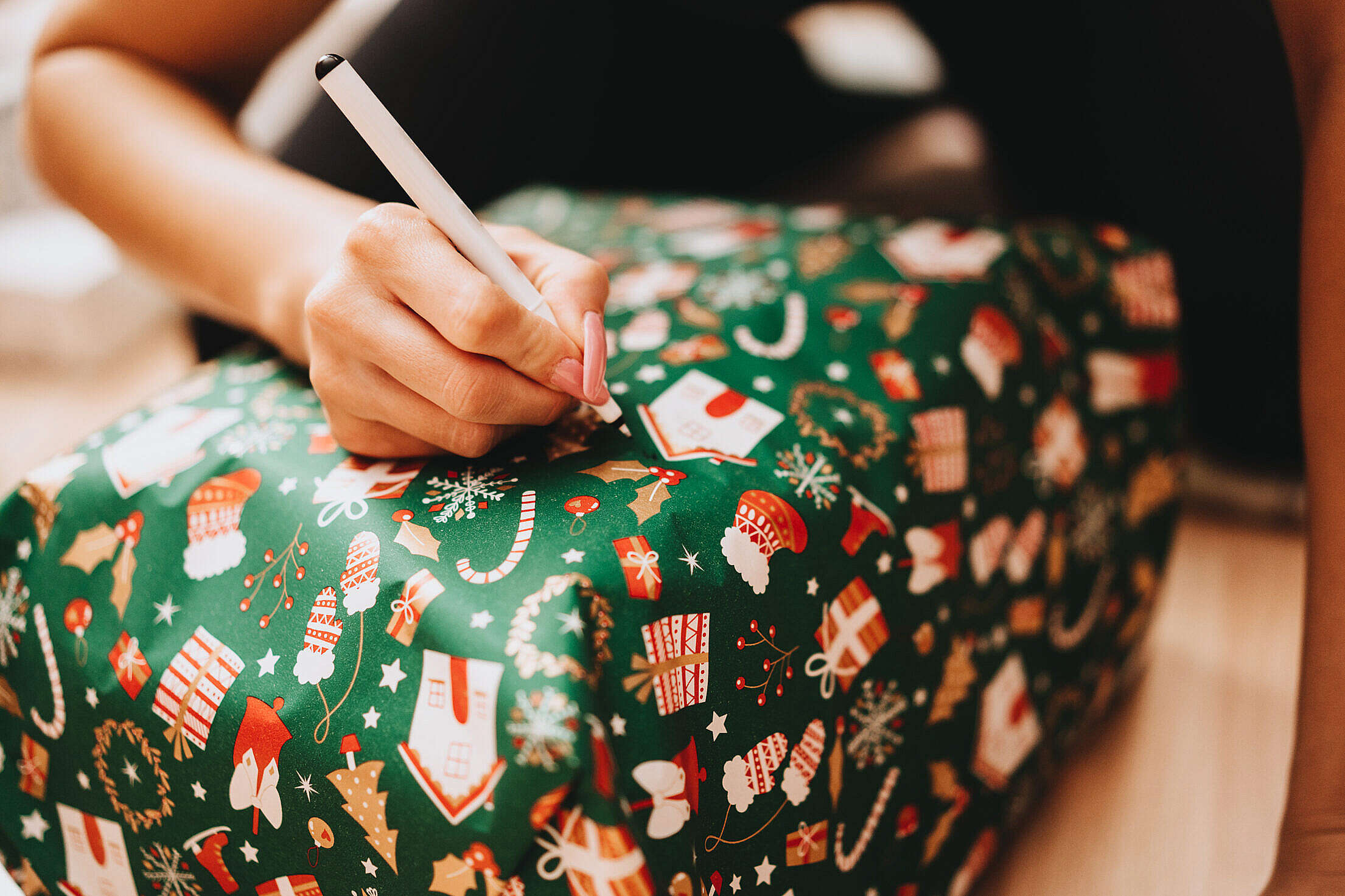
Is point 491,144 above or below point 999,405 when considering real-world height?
above

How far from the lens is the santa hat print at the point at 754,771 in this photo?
1.05ft

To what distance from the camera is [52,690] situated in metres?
0.37

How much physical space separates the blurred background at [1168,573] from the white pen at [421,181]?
32 cm

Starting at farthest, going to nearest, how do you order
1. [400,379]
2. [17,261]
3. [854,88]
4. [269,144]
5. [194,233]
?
[17,261], [854,88], [269,144], [194,233], [400,379]

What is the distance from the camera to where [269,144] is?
591mm

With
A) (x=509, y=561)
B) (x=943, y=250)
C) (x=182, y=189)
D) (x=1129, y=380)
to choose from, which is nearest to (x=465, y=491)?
(x=509, y=561)

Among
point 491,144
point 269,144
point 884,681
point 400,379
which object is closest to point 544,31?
point 491,144

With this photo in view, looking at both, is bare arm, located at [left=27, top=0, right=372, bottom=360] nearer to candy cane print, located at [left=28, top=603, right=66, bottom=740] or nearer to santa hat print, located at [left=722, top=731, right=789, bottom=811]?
candy cane print, located at [left=28, top=603, right=66, bottom=740]

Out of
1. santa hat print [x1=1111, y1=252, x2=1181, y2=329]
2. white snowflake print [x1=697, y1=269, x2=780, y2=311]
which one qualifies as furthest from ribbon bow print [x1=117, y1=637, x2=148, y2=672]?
santa hat print [x1=1111, y1=252, x2=1181, y2=329]

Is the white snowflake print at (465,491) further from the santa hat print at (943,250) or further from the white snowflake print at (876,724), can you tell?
the santa hat print at (943,250)

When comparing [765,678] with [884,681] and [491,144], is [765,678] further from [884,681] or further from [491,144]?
[491,144]

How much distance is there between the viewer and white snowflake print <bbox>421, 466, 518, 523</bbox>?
0.33 m

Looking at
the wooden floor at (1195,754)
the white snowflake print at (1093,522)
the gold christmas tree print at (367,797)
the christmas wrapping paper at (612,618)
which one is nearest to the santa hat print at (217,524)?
the christmas wrapping paper at (612,618)

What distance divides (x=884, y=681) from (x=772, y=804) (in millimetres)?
85
